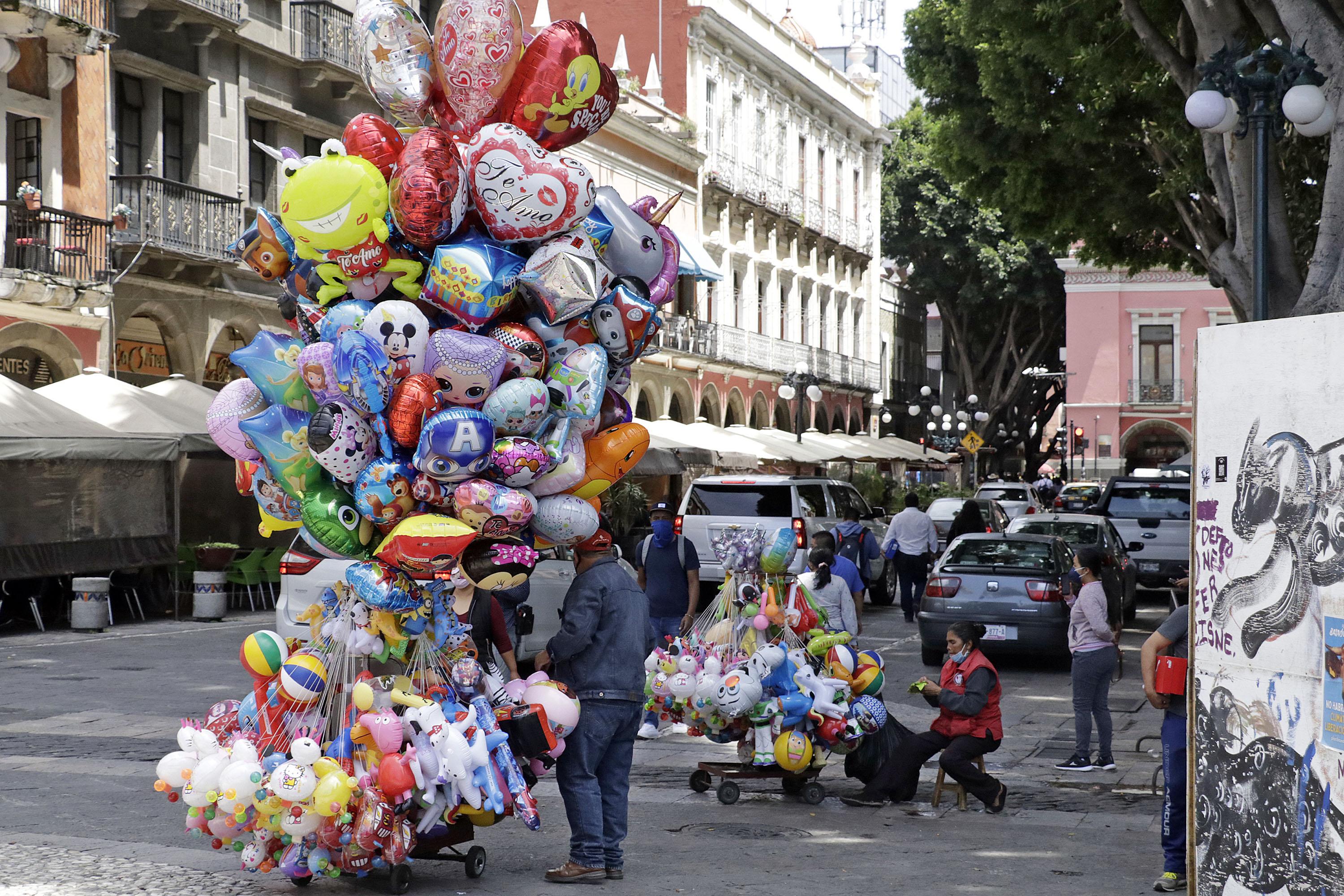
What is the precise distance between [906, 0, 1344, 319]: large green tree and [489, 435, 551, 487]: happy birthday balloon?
772 cm

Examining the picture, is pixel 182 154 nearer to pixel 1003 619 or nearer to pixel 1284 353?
pixel 1003 619

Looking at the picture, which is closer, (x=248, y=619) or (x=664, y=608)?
(x=664, y=608)

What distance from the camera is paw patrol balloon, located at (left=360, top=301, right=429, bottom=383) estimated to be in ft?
21.4

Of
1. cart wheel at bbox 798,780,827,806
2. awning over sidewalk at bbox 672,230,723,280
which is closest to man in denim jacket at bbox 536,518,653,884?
awning over sidewalk at bbox 672,230,723,280

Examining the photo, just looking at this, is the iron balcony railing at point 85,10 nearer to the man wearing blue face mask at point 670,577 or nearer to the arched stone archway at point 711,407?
the man wearing blue face mask at point 670,577

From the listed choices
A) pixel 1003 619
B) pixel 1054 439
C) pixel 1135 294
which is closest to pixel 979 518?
pixel 1003 619

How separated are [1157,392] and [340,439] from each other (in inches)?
2029

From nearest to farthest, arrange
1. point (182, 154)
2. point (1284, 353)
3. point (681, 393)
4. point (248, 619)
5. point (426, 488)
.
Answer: point (1284, 353) < point (426, 488) < point (248, 619) < point (182, 154) < point (681, 393)

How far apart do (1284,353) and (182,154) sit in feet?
70.7

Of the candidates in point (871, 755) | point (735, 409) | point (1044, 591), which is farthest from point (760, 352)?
point (871, 755)

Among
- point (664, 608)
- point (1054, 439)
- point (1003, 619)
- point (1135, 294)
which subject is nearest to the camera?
point (664, 608)

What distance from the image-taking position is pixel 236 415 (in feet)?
22.8

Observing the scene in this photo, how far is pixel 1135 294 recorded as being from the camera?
179ft

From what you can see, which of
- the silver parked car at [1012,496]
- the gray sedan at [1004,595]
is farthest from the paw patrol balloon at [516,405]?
the silver parked car at [1012,496]
